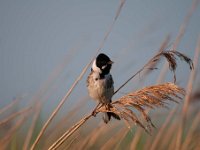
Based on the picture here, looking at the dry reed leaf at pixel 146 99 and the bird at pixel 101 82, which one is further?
A: the bird at pixel 101 82

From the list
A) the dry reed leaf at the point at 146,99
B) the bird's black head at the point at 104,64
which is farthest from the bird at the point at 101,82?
the dry reed leaf at the point at 146,99

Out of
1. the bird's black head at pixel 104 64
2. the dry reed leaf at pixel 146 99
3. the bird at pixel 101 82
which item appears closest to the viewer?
the dry reed leaf at pixel 146 99

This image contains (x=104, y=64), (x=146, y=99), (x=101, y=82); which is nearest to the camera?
(x=146, y=99)

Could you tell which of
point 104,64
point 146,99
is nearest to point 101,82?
point 104,64

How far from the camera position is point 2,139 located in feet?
9.27

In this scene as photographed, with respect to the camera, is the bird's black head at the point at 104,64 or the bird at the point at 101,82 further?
the bird's black head at the point at 104,64

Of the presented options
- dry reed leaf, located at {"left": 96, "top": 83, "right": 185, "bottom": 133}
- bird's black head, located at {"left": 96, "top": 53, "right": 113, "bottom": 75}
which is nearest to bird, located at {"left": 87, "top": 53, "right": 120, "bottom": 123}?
bird's black head, located at {"left": 96, "top": 53, "right": 113, "bottom": 75}

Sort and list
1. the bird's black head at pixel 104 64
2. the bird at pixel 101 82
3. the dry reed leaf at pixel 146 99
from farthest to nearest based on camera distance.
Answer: the bird's black head at pixel 104 64, the bird at pixel 101 82, the dry reed leaf at pixel 146 99

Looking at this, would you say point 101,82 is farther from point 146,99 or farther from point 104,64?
point 146,99

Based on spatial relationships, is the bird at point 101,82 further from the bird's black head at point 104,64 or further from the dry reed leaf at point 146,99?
the dry reed leaf at point 146,99

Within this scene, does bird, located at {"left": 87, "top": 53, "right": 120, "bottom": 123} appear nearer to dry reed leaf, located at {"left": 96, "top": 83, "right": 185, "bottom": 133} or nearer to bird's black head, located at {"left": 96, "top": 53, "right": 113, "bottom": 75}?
bird's black head, located at {"left": 96, "top": 53, "right": 113, "bottom": 75}

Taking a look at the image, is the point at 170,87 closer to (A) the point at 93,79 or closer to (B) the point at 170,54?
(B) the point at 170,54

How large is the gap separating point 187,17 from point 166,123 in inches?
36.1

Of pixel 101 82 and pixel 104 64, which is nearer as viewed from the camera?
pixel 101 82
